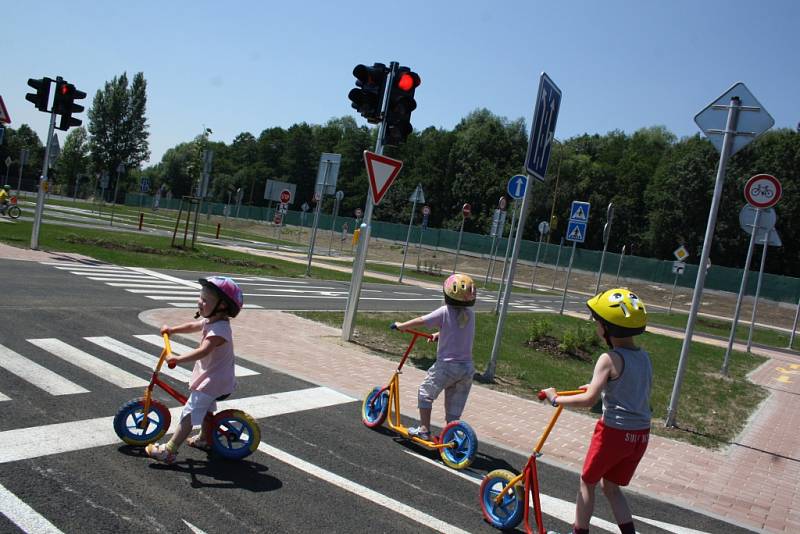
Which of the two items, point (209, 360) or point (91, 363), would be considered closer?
point (209, 360)

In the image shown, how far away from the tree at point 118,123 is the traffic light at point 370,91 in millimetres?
91053

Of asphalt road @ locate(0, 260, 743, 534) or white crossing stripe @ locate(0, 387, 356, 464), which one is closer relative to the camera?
asphalt road @ locate(0, 260, 743, 534)

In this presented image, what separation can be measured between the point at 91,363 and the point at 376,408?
10.6ft

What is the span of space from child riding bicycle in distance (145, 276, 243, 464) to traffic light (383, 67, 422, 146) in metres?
6.12

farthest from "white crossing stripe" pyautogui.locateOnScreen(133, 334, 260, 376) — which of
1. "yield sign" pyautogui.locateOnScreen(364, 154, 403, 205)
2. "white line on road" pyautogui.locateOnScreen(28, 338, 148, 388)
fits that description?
"yield sign" pyautogui.locateOnScreen(364, 154, 403, 205)

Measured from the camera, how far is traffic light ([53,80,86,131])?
16.0 metres

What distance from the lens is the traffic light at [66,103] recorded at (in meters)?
16.0

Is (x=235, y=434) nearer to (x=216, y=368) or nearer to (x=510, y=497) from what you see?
(x=216, y=368)

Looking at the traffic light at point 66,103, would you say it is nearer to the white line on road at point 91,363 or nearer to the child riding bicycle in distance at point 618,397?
the white line on road at point 91,363

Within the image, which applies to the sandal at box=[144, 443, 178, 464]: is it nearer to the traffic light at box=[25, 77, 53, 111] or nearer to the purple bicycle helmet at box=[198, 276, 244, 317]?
the purple bicycle helmet at box=[198, 276, 244, 317]

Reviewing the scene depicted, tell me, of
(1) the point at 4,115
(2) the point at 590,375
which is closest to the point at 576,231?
(2) the point at 590,375

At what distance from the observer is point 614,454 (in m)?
3.53

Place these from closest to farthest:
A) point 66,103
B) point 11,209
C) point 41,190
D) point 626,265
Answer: point 66,103 → point 41,190 → point 11,209 → point 626,265

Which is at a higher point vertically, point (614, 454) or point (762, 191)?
point (762, 191)
